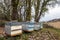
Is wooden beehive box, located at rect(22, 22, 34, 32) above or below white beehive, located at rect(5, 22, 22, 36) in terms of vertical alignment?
below

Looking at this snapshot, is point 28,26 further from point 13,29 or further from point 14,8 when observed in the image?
point 14,8

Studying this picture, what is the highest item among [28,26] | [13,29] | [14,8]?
[14,8]

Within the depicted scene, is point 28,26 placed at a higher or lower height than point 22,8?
lower

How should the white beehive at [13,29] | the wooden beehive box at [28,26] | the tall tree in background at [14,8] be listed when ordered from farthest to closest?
the tall tree in background at [14,8]
the wooden beehive box at [28,26]
the white beehive at [13,29]

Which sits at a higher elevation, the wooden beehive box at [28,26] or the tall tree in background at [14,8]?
the tall tree in background at [14,8]

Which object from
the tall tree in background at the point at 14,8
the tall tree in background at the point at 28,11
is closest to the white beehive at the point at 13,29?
the tall tree in background at the point at 14,8

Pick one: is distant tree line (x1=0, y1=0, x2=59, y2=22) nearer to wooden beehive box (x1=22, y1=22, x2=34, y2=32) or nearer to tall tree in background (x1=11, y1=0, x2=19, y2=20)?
tall tree in background (x1=11, y1=0, x2=19, y2=20)

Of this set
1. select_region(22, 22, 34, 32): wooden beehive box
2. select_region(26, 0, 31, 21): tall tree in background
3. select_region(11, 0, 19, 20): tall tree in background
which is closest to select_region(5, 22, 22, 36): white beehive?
select_region(22, 22, 34, 32): wooden beehive box

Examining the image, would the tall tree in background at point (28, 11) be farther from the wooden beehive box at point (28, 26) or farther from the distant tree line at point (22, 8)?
the wooden beehive box at point (28, 26)

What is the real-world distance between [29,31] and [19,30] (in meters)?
1.30

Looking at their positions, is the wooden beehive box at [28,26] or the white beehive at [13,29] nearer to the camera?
the white beehive at [13,29]

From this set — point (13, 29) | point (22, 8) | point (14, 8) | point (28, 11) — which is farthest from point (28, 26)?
point (22, 8)

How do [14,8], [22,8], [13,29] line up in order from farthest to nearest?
[22,8]
[14,8]
[13,29]

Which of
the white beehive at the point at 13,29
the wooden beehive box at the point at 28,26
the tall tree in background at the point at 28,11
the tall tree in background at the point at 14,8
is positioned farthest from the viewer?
the tall tree in background at the point at 28,11
